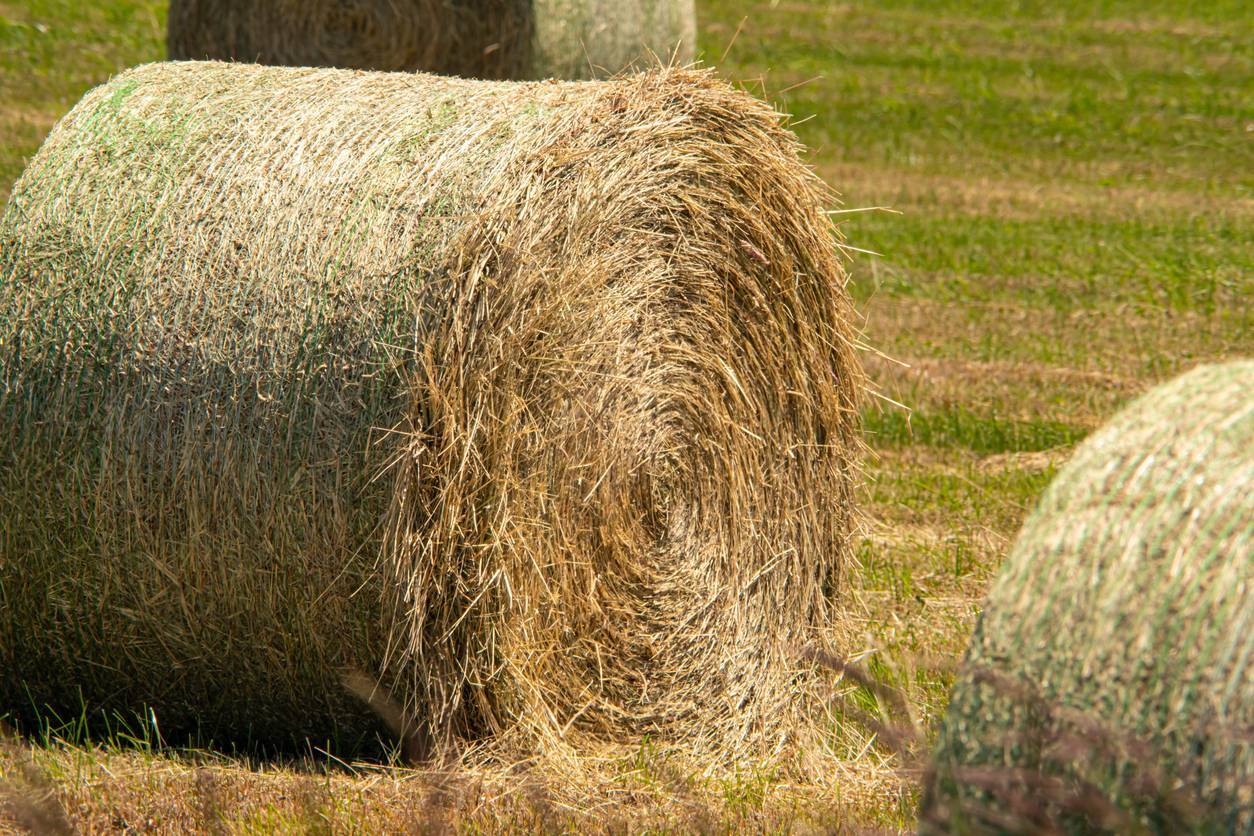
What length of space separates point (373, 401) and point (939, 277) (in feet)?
23.1

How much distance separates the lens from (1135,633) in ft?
8.36

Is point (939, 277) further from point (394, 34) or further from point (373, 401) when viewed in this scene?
point (373, 401)

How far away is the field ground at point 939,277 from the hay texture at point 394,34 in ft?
4.84

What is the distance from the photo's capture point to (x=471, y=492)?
411cm

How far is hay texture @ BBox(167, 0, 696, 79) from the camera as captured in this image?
32.7 ft

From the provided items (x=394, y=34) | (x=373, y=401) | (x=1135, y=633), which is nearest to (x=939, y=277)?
(x=394, y=34)

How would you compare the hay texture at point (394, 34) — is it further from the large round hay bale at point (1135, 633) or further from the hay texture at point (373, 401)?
the large round hay bale at point (1135, 633)

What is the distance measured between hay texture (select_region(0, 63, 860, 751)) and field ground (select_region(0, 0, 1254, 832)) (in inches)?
11.3

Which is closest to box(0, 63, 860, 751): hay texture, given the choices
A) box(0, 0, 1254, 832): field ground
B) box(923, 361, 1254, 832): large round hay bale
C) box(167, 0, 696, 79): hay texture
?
box(0, 0, 1254, 832): field ground

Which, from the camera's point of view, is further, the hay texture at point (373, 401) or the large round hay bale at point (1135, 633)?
the hay texture at point (373, 401)

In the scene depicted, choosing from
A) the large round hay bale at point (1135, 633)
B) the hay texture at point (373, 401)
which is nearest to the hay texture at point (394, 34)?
the hay texture at point (373, 401)

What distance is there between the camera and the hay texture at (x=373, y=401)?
160 inches

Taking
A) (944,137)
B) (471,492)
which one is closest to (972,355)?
(471,492)

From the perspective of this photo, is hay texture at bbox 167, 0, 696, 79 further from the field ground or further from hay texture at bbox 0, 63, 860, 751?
hay texture at bbox 0, 63, 860, 751
